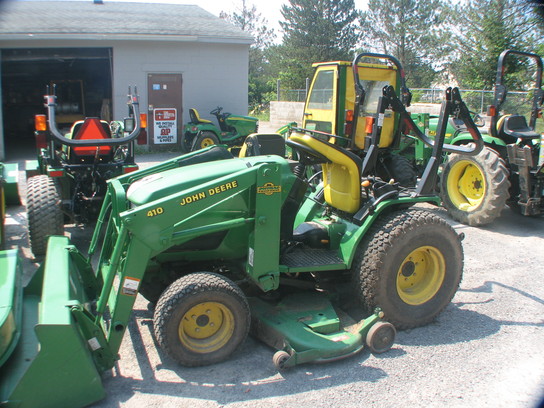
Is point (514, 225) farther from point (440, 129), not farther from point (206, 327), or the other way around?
point (206, 327)

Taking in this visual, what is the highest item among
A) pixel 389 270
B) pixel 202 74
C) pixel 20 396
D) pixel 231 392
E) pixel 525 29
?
pixel 525 29

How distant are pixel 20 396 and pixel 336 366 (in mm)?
2020

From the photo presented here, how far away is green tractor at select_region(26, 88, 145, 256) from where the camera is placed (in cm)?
579

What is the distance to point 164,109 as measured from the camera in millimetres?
14969

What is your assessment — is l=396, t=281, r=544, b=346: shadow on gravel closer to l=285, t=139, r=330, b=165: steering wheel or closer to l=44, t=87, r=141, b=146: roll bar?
l=285, t=139, r=330, b=165: steering wheel

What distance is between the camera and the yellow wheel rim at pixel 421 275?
13.9ft

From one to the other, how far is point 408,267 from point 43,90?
742 inches

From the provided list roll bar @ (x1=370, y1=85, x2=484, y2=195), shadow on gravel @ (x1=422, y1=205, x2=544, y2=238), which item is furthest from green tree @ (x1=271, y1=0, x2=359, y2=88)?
roll bar @ (x1=370, y1=85, x2=484, y2=195)

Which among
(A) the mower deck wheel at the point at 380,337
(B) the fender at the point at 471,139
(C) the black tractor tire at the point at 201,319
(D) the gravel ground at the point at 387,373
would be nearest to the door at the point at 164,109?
(B) the fender at the point at 471,139

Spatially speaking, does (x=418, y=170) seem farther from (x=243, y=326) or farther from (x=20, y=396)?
(x=20, y=396)

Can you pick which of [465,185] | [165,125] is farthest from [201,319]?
[165,125]

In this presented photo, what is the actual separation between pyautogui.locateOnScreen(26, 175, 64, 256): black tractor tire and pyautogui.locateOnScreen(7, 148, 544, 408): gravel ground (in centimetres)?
187

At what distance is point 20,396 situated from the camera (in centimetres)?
284

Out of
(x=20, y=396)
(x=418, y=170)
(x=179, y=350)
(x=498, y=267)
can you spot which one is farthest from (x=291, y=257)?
(x=418, y=170)
